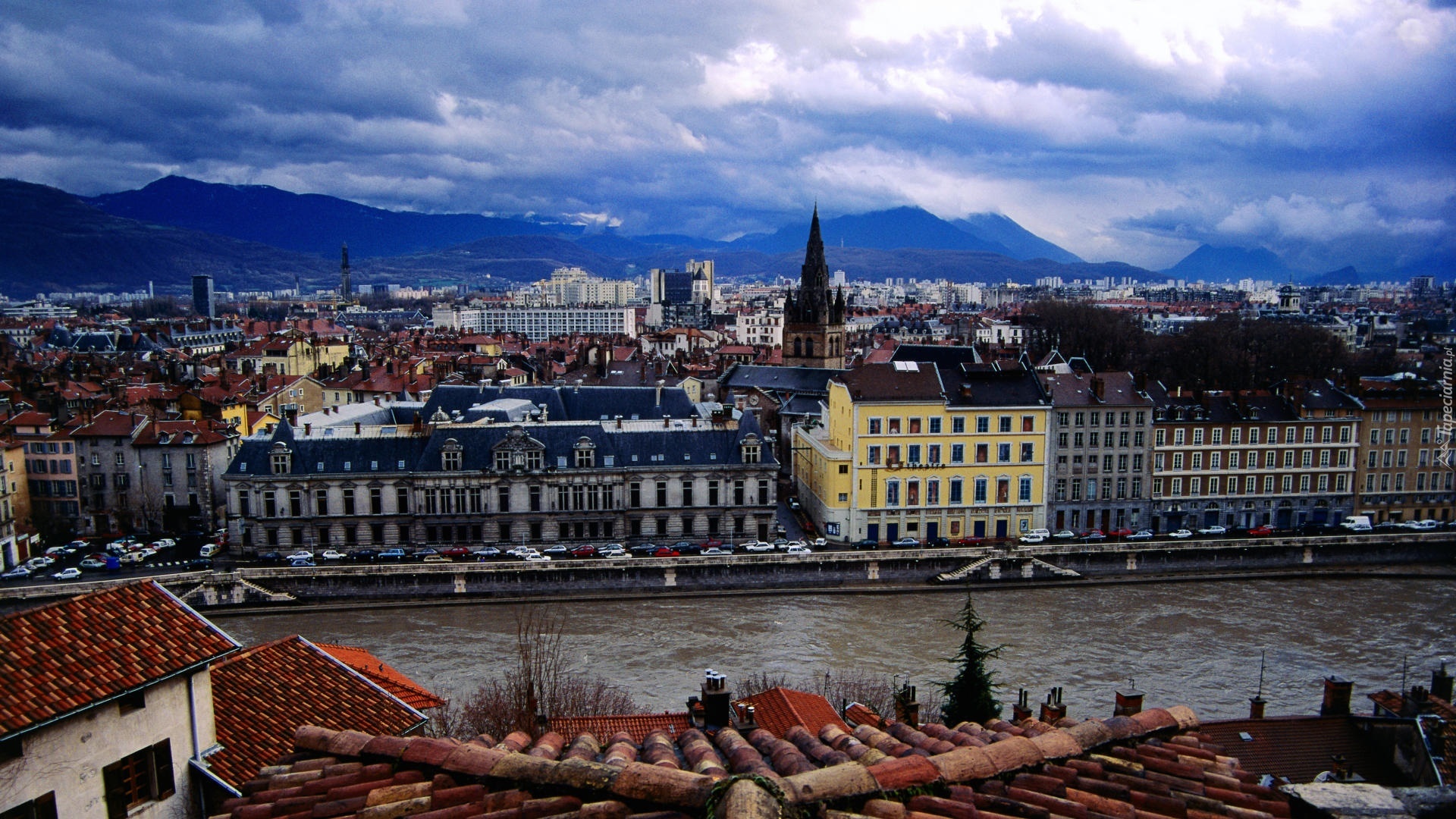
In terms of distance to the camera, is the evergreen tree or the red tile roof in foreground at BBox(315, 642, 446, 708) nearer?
the red tile roof in foreground at BBox(315, 642, 446, 708)

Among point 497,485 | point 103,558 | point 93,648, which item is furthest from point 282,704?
point 103,558

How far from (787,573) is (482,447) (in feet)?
42.3

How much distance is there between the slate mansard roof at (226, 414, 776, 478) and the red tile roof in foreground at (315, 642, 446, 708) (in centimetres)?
1951

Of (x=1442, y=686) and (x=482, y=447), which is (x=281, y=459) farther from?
(x=1442, y=686)

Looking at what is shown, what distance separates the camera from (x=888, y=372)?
40344 millimetres

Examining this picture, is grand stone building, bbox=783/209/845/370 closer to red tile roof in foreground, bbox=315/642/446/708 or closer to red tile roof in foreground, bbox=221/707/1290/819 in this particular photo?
red tile roof in foreground, bbox=315/642/446/708

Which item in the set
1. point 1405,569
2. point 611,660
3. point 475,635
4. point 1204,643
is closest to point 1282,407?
point 1405,569

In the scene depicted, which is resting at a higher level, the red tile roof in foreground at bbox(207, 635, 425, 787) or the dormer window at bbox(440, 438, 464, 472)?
the red tile roof in foreground at bbox(207, 635, 425, 787)

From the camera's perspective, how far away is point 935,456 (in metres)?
40.2

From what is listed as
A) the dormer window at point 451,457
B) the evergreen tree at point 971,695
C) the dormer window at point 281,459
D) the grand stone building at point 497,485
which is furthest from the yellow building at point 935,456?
the dormer window at point 281,459

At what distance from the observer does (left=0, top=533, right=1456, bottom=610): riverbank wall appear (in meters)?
34.8

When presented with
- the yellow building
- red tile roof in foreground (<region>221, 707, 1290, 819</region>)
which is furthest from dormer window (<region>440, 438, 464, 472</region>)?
red tile roof in foreground (<region>221, 707, 1290, 819</region>)

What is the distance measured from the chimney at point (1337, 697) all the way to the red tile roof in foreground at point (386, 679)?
1506 cm

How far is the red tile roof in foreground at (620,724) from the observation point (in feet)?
50.2
